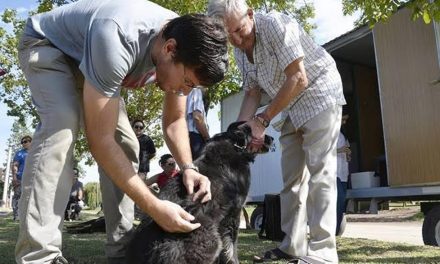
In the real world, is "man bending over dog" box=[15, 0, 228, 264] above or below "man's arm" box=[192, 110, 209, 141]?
below

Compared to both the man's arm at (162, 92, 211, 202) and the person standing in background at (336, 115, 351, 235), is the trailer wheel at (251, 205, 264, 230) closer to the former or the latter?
the person standing in background at (336, 115, 351, 235)

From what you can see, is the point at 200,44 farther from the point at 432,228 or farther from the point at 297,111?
the point at 432,228

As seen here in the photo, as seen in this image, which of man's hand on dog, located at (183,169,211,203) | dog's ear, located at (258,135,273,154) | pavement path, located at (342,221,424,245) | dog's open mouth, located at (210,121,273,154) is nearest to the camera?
man's hand on dog, located at (183,169,211,203)

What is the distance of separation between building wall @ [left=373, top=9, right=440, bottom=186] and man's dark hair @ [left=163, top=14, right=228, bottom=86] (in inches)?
188

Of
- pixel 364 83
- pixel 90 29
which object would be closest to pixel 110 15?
pixel 90 29

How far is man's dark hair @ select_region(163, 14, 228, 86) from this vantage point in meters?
2.00

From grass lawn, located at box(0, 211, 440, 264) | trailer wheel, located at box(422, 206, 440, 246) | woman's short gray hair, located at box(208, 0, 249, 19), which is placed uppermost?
woman's short gray hair, located at box(208, 0, 249, 19)

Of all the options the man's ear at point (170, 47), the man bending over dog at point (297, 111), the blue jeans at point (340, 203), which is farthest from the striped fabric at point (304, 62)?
the blue jeans at point (340, 203)

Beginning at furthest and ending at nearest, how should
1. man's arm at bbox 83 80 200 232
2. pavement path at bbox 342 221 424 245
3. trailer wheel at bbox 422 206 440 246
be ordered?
1. pavement path at bbox 342 221 424 245
2. trailer wheel at bbox 422 206 440 246
3. man's arm at bbox 83 80 200 232

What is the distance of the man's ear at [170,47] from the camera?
6.72 ft

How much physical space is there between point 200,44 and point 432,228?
4.85 m

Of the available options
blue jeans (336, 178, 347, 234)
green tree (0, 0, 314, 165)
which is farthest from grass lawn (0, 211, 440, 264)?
green tree (0, 0, 314, 165)

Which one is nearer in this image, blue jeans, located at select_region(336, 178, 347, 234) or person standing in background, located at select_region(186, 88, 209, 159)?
person standing in background, located at select_region(186, 88, 209, 159)

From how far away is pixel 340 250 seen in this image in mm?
4625
